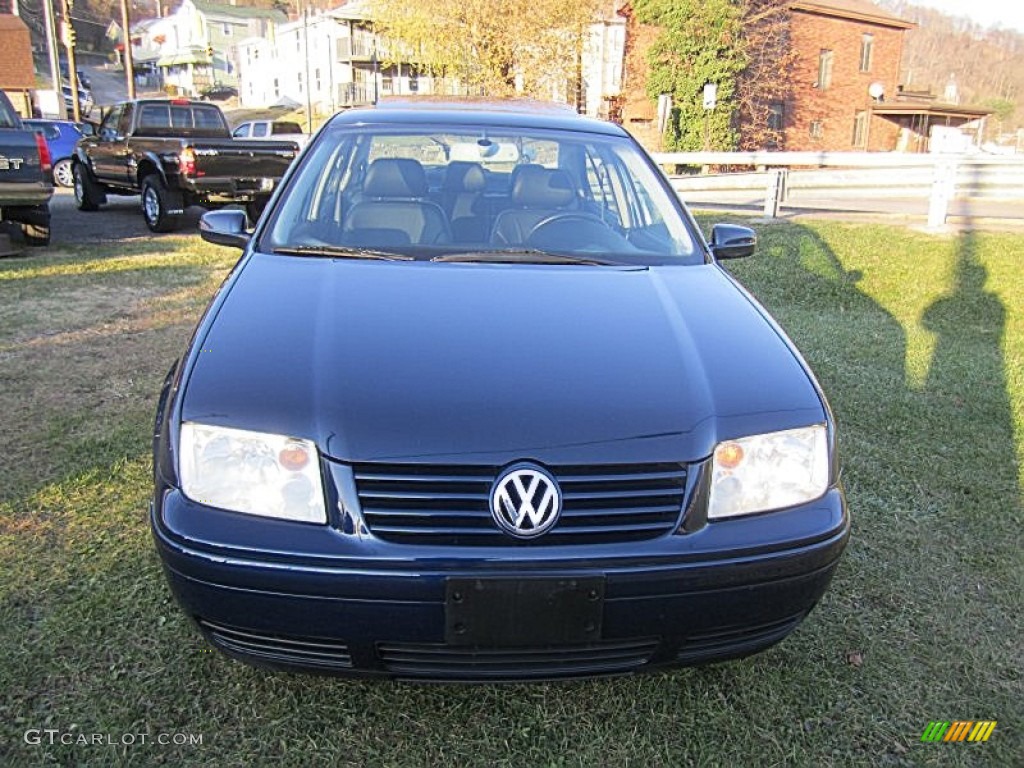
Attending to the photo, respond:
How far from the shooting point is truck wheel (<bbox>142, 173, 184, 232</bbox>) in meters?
10.5

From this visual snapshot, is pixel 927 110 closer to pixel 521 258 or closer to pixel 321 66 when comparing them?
pixel 321 66

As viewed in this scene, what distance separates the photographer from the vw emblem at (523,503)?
5.78ft

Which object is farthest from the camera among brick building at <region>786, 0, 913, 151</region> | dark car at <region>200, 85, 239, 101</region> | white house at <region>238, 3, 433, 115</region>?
dark car at <region>200, 85, 239, 101</region>

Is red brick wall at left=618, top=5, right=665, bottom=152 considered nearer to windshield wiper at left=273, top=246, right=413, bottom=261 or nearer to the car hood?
windshield wiper at left=273, top=246, right=413, bottom=261

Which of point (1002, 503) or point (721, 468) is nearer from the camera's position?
point (721, 468)

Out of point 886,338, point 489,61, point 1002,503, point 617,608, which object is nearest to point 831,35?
point 489,61

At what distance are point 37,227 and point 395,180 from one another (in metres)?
7.92

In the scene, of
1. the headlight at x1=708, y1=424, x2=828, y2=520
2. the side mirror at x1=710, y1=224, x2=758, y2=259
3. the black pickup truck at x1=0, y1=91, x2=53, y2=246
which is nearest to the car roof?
the side mirror at x1=710, y1=224, x2=758, y2=259

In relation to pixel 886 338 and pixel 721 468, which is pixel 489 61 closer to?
pixel 886 338

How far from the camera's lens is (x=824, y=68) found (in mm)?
34688

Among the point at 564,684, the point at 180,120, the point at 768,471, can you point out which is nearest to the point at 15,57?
the point at 180,120

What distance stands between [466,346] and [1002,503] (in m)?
2.69

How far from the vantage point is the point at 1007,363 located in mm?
5371

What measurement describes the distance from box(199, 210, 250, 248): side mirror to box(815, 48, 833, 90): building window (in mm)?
36237
